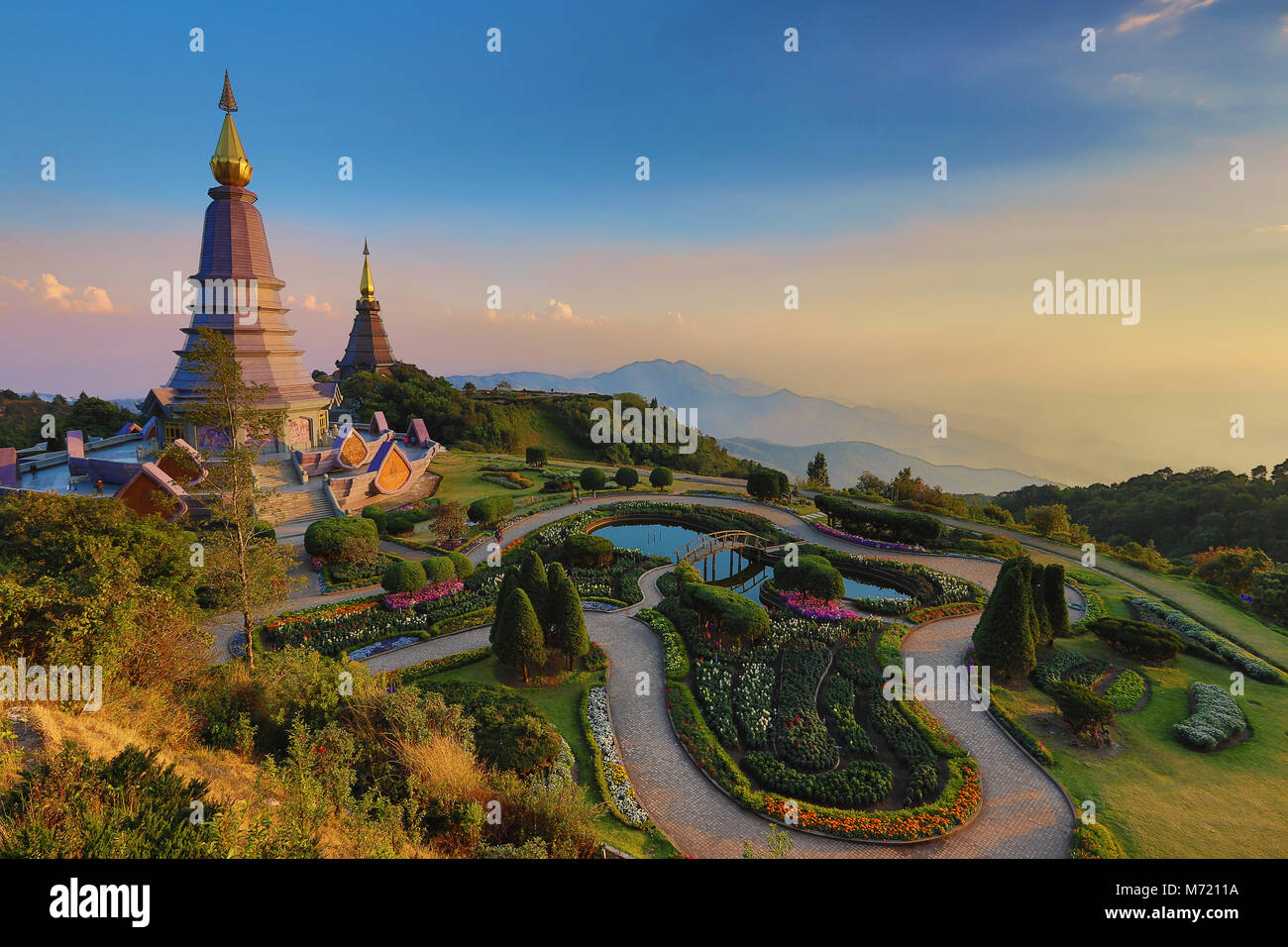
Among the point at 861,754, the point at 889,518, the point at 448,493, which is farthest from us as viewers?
the point at 448,493

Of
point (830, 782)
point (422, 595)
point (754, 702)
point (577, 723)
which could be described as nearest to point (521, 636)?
point (577, 723)

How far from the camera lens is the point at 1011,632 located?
15.9 meters

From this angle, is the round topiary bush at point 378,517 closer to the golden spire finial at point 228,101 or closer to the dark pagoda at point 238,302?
the dark pagoda at point 238,302

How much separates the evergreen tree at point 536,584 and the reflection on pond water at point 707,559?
33.7 feet

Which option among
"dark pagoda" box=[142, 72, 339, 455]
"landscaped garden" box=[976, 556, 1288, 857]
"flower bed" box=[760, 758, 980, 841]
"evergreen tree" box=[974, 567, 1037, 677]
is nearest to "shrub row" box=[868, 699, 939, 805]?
"flower bed" box=[760, 758, 980, 841]

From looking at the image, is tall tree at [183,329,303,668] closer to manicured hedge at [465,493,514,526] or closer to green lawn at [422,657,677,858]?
green lawn at [422,657,677,858]

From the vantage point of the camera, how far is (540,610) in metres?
16.3

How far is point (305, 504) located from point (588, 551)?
1555cm

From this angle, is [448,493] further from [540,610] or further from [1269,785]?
[1269,785]

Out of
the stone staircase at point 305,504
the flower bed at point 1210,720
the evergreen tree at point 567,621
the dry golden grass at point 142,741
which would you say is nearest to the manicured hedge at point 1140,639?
the flower bed at point 1210,720

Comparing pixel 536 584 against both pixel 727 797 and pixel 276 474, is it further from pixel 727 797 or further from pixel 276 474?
pixel 276 474
